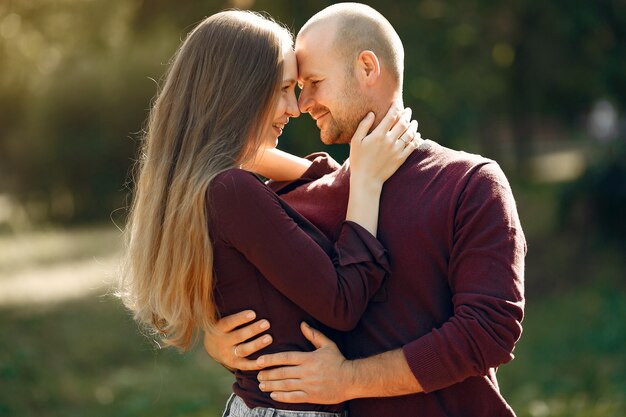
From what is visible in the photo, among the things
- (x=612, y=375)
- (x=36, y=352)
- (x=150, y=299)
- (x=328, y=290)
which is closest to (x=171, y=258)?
(x=150, y=299)

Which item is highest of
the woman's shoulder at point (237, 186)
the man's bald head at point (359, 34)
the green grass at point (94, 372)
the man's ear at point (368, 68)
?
the man's bald head at point (359, 34)

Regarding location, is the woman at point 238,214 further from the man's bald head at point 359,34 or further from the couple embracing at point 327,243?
the man's bald head at point 359,34

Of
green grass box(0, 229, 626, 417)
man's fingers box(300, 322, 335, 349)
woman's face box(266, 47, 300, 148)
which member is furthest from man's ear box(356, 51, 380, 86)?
green grass box(0, 229, 626, 417)

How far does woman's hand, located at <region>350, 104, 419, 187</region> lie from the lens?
2.92 meters

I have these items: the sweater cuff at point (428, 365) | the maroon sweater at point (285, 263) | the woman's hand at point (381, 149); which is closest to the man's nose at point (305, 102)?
the woman's hand at point (381, 149)

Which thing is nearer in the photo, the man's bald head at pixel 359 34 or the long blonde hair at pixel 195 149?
the long blonde hair at pixel 195 149

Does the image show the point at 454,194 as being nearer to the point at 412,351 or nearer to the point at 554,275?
the point at 412,351

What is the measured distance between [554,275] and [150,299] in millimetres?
10244

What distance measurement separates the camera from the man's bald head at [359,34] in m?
3.06

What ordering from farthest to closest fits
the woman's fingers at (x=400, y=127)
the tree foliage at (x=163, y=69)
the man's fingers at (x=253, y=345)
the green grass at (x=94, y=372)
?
the tree foliage at (x=163, y=69), the green grass at (x=94, y=372), the woman's fingers at (x=400, y=127), the man's fingers at (x=253, y=345)

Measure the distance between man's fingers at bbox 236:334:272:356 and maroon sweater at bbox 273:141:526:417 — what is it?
0.26 meters

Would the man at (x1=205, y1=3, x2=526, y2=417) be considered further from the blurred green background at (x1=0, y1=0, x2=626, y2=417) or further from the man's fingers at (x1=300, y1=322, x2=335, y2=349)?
the blurred green background at (x1=0, y1=0, x2=626, y2=417)

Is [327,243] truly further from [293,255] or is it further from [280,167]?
[280,167]

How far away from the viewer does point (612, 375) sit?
7848mm
